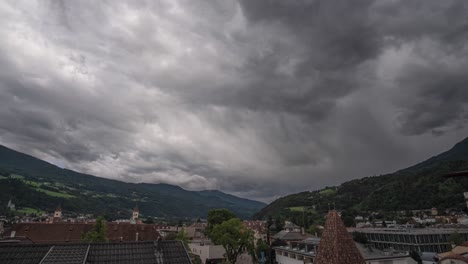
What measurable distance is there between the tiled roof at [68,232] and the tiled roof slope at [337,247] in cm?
5963

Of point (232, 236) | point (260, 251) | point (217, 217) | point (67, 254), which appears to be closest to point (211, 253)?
point (217, 217)

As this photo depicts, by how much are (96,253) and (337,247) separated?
15.5 m

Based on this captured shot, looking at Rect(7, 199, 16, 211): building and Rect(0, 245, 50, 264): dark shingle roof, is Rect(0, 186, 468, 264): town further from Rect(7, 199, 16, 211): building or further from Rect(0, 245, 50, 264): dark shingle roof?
Rect(7, 199, 16, 211): building

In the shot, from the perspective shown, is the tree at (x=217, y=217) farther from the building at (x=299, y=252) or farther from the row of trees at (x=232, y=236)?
the building at (x=299, y=252)

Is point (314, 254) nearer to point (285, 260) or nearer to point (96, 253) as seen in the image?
point (285, 260)

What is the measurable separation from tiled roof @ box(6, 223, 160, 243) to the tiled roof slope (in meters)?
59.6

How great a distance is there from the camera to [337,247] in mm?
16094

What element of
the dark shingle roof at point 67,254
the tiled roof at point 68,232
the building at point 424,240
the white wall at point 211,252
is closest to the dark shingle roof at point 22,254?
the dark shingle roof at point 67,254

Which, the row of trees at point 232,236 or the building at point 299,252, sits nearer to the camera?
the building at point 299,252

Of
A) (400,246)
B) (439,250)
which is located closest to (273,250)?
(400,246)

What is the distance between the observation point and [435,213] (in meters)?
147

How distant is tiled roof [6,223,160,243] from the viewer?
6631 cm

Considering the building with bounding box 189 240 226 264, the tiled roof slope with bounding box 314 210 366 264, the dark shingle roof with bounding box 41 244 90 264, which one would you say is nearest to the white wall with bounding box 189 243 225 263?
the building with bounding box 189 240 226 264

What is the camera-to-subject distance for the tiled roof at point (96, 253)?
18.2 meters
